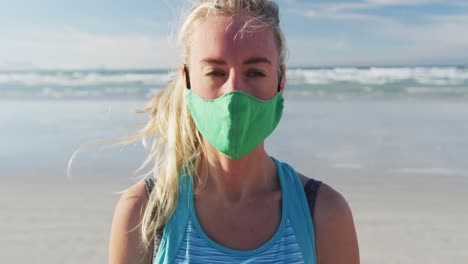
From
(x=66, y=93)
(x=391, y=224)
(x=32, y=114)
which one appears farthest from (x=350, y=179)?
(x=66, y=93)

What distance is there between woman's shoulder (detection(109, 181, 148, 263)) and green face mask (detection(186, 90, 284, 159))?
339 millimetres

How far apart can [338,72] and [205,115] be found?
27278 millimetres

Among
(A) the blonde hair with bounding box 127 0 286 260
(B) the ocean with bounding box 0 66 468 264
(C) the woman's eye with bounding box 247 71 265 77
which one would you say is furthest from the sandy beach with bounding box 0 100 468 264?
(C) the woman's eye with bounding box 247 71 265 77

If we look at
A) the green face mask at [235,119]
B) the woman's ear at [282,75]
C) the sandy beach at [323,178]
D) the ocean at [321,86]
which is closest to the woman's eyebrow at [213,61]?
the green face mask at [235,119]

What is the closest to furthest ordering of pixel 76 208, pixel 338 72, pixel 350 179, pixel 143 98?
1. pixel 76 208
2. pixel 350 179
3. pixel 143 98
4. pixel 338 72

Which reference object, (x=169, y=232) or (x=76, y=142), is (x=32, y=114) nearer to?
(x=76, y=142)

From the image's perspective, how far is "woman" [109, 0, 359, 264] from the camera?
1.99 meters

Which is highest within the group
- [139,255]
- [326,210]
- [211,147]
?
[211,147]

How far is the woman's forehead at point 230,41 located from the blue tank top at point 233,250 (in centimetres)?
54

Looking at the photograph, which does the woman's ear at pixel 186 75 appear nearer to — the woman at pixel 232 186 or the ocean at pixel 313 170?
the woman at pixel 232 186

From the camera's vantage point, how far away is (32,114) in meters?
14.0

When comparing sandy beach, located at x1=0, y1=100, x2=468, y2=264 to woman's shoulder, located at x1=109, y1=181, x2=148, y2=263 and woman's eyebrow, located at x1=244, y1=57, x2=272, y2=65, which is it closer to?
woman's shoulder, located at x1=109, y1=181, x2=148, y2=263

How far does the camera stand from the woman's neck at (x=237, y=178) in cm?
219

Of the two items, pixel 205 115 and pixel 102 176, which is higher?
pixel 205 115
